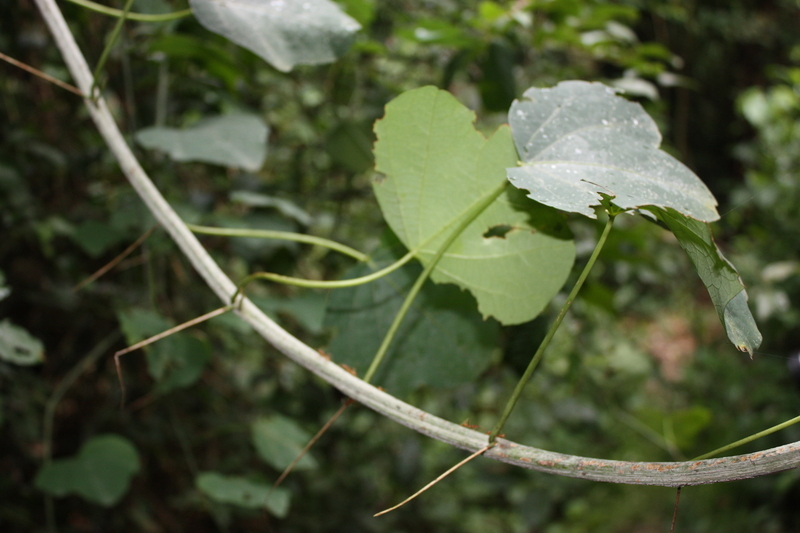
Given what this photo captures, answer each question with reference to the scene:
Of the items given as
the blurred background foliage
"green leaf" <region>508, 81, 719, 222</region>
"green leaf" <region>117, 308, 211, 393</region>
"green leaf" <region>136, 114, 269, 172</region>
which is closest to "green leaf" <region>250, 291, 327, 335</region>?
the blurred background foliage

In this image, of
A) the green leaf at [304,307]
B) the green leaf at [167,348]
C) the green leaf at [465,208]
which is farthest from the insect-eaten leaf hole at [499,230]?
the green leaf at [167,348]

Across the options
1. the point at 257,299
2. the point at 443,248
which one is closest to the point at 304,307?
the point at 257,299

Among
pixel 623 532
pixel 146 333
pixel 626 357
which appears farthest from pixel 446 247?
pixel 623 532

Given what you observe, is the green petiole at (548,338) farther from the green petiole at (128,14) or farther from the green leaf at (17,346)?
the green leaf at (17,346)

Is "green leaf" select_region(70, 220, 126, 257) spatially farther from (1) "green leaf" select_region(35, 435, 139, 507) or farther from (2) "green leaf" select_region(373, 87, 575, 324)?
(2) "green leaf" select_region(373, 87, 575, 324)

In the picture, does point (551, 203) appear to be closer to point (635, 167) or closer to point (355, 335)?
point (635, 167)
